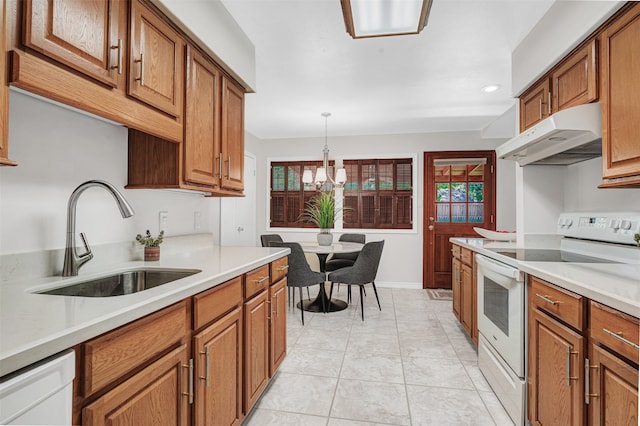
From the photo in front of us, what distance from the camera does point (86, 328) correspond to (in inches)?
28.8

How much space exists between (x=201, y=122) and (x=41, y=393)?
4.89 ft

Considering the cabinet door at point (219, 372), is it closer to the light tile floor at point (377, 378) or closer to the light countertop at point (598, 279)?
the light tile floor at point (377, 378)

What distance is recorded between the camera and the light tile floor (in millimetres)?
1814

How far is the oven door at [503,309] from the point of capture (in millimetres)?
1728

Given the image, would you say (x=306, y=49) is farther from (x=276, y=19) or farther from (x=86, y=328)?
(x=86, y=328)

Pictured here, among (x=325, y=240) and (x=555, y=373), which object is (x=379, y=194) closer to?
(x=325, y=240)

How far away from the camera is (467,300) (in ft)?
9.30

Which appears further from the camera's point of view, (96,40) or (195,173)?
(195,173)

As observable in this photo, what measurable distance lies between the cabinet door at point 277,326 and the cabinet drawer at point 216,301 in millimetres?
478

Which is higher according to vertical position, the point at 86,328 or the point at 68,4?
the point at 68,4

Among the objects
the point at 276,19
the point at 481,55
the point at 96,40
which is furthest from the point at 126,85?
the point at 481,55

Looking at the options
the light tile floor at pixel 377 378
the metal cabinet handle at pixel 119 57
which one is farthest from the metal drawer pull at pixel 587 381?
the metal cabinet handle at pixel 119 57

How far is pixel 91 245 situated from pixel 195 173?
0.59 m

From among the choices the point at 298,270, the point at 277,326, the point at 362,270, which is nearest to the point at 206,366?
the point at 277,326
